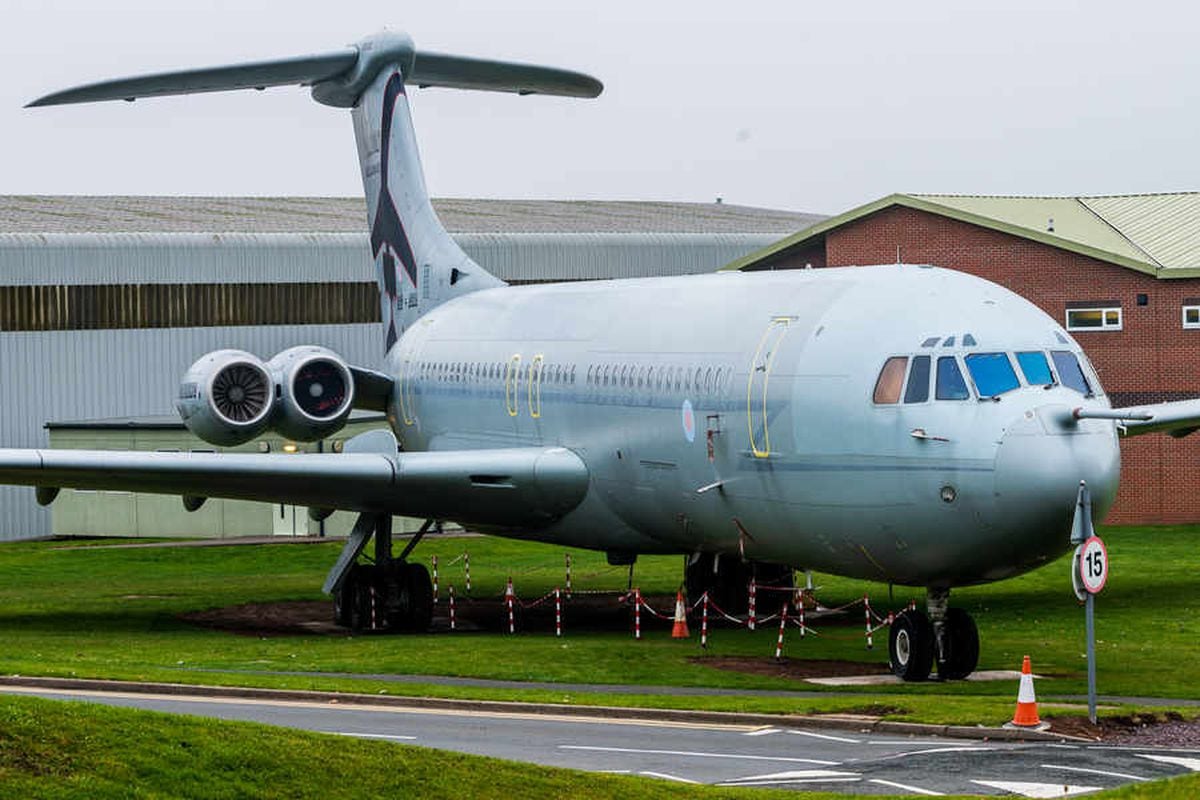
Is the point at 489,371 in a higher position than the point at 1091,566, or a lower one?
higher

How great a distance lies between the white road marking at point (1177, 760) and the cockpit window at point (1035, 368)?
5.99m

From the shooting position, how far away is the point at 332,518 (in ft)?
189

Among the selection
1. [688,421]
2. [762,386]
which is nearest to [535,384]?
[688,421]

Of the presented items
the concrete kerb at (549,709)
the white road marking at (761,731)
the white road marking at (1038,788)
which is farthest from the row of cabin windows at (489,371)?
the white road marking at (1038,788)

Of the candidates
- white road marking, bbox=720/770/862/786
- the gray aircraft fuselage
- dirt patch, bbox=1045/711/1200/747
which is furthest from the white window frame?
white road marking, bbox=720/770/862/786

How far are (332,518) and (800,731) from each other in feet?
116

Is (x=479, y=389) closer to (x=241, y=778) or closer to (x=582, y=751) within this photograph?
(x=582, y=751)

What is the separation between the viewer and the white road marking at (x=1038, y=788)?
61.7 ft

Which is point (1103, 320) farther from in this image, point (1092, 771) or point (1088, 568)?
point (1092, 771)

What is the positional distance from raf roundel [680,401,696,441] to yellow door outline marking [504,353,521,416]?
6.19 metres

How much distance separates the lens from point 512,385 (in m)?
36.7

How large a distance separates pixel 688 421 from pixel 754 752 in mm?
9473

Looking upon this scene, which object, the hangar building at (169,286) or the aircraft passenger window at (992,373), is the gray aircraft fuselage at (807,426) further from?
the hangar building at (169,286)

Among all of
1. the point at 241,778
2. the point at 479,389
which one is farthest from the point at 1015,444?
the point at 479,389
